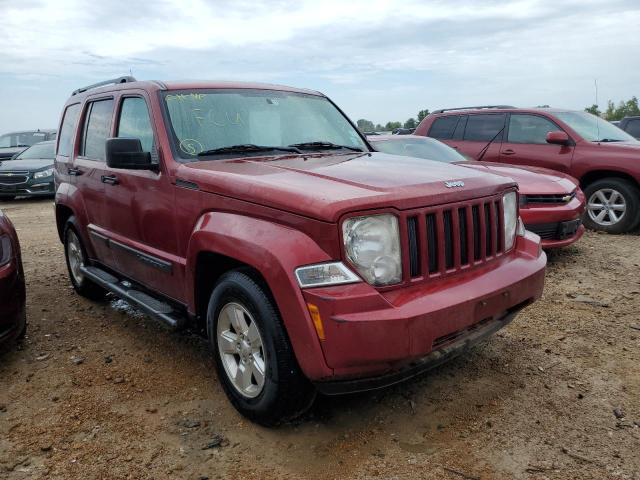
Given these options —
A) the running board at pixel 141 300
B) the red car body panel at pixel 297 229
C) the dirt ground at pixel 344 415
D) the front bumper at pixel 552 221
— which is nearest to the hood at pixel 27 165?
the running board at pixel 141 300

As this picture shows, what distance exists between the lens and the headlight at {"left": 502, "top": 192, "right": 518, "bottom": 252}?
10.5ft

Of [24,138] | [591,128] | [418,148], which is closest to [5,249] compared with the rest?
[418,148]

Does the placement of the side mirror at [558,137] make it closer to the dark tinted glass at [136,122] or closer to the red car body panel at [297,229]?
the red car body panel at [297,229]

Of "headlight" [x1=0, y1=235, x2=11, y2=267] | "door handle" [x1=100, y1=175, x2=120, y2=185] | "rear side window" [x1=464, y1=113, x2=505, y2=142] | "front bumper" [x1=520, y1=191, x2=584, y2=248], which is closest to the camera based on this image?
"headlight" [x1=0, y1=235, x2=11, y2=267]

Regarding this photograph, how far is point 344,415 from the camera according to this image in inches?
119

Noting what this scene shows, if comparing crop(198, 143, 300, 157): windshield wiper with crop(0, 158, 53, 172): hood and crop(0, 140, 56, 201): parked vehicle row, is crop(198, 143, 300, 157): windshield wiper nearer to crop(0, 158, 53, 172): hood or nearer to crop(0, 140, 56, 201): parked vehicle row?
crop(0, 140, 56, 201): parked vehicle row

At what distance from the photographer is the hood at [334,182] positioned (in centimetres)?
250

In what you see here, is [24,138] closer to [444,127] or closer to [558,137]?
[444,127]

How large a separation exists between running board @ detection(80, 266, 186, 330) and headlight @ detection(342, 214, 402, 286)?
1468 mm

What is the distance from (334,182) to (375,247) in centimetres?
45

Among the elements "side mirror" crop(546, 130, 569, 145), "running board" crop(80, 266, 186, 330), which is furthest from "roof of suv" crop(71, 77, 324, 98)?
"side mirror" crop(546, 130, 569, 145)

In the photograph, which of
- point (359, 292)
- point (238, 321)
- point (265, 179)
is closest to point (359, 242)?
point (359, 292)

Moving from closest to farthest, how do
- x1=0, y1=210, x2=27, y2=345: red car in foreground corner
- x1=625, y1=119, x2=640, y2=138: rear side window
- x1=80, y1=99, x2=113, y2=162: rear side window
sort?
x1=0, y1=210, x2=27, y2=345: red car in foreground corner
x1=80, y1=99, x2=113, y2=162: rear side window
x1=625, y1=119, x2=640, y2=138: rear side window

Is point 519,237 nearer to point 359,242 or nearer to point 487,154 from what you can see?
point 359,242
